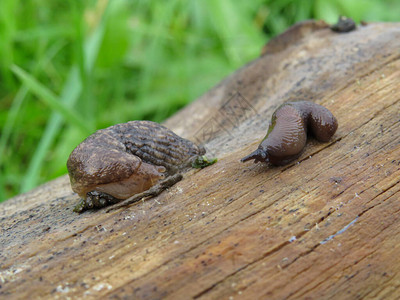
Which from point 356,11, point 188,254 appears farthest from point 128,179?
point 356,11

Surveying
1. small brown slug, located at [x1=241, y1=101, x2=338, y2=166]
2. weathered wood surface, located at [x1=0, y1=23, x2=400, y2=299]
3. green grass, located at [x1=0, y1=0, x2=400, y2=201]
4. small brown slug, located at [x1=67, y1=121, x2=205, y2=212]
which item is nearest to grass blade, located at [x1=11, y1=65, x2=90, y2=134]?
green grass, located at [x1=0, y1=0, x2=400, y2=201]

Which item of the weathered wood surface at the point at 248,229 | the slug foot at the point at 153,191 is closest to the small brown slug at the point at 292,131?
the weathered wood surface at the point at 248,229

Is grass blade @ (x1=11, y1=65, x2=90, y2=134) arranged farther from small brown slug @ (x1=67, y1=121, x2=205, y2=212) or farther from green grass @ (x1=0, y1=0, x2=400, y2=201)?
small brown slug @ (x1=67, y1=121, x2=205, y2=212)

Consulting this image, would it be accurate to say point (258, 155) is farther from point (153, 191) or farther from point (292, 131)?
point (153, 191)

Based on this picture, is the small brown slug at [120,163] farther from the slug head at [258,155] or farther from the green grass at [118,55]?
the green grass at [118,55]

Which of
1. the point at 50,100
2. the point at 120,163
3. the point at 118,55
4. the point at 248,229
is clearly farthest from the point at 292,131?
the point at 118,55
